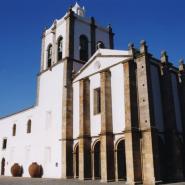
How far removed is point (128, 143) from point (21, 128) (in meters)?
20.0

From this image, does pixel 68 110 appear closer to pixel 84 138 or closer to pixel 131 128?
pixel 84 138

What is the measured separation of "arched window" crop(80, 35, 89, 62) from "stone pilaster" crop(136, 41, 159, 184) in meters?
11.1

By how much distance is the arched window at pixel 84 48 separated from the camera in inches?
1281

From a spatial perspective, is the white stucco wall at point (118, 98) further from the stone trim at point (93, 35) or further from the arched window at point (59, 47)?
the arched window at point (59, 47)

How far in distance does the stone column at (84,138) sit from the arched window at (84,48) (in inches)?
263

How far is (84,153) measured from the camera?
24922mm

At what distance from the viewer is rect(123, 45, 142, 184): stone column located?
789 inches

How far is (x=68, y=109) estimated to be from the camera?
28125mm

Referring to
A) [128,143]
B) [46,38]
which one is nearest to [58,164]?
[128,143]

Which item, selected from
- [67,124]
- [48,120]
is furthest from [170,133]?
[48,120]

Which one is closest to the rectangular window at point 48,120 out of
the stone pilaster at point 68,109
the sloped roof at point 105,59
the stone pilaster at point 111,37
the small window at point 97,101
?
the stone pilaster at point 68,109

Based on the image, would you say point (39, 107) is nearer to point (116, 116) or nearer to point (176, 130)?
point (116, 116)

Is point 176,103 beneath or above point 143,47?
beneath

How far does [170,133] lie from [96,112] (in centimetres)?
708
